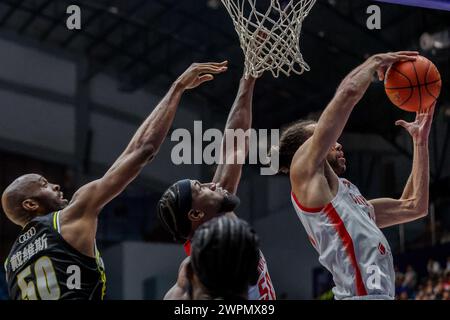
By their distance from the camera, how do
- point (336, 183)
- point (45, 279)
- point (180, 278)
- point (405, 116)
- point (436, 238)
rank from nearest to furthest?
point (180, 278), point (45, 279), point (336, 183), point (436, 238), point (405, 116)

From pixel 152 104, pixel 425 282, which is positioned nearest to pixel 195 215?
pixel 425 282

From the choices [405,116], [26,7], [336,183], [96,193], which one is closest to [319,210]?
[336,183]

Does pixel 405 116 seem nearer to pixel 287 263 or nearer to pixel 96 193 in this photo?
pixel 287 263

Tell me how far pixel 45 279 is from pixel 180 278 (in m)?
0.89

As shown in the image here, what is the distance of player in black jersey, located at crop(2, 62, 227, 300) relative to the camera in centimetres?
332

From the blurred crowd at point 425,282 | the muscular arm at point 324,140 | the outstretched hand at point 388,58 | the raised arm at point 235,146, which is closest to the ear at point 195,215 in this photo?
the muscular arm at point 324,140

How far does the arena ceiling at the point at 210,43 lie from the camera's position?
12844 millimetres

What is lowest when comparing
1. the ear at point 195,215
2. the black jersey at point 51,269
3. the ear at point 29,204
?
the black jersey at point 51,269

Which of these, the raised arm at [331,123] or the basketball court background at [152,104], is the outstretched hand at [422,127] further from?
the basketball court background at [152,104]

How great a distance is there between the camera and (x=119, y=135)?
1350 centimetres

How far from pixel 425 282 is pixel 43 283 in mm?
8134

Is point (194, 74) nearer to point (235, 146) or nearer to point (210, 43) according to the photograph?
point (235, 146)

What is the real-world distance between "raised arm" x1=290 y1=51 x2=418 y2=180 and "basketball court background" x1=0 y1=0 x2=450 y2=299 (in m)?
9.38

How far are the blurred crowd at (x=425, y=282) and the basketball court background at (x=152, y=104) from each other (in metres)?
1.53
